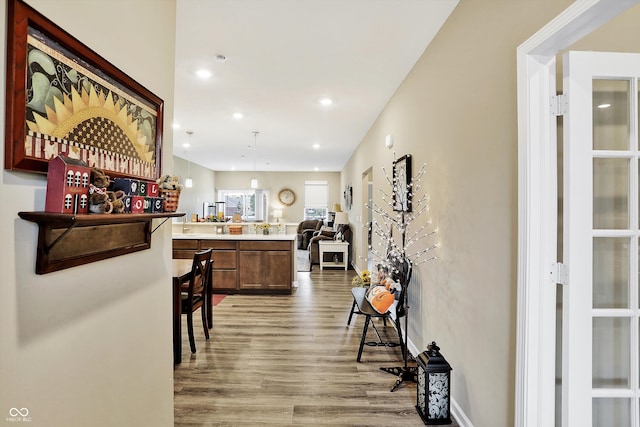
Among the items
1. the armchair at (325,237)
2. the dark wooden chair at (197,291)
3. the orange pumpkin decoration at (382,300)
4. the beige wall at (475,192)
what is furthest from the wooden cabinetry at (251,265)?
the beige wall at (475,192)

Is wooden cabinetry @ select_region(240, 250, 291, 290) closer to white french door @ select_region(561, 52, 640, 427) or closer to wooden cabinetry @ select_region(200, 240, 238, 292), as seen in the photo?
wooden cabinetry @ select_region(200, 240, 238, 292)

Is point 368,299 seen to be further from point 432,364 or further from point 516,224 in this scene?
point 516,224

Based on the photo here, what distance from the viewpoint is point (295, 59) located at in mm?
2867

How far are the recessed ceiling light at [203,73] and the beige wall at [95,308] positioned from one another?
146 cm

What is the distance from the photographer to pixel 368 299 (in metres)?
2.96

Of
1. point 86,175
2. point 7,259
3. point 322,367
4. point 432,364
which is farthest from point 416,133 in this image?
point 7,259

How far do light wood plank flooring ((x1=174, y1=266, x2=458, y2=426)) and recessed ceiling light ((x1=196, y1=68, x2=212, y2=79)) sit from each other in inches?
106

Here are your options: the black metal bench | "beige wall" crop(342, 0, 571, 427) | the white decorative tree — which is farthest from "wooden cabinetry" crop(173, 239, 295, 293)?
"beige wall" crop(342, 0, 571, 427)

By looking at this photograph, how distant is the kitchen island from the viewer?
5117 millimetres

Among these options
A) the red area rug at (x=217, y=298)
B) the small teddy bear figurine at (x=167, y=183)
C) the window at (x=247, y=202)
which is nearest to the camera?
the small teddy bear figurine at (x=167, y=183)

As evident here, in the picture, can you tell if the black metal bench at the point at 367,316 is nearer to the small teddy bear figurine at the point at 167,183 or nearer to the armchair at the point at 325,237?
the small teddy bear figurine at the point at 167,183

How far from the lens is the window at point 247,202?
455 inches

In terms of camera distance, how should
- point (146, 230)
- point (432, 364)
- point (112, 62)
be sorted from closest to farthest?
1. point (112, 62)
2. point (146, 230)
3. point (432, 364)

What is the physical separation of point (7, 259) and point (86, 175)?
29 centimetres
